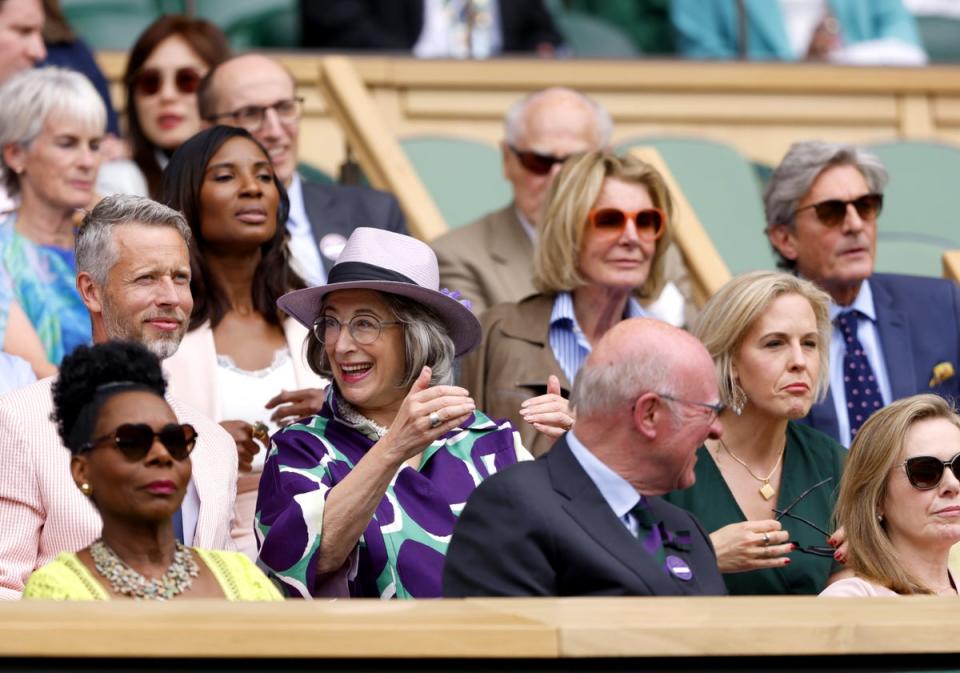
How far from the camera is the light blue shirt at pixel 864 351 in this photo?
6000mm

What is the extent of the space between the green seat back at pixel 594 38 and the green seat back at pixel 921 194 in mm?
1423

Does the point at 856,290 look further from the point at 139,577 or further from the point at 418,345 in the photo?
the point at 139,577

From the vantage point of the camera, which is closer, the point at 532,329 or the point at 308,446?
the point at 308,446

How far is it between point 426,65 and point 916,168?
1.95 m

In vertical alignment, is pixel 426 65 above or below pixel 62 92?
above

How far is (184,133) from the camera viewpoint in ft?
22.8

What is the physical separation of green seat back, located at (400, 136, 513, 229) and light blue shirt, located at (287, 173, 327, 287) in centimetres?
161

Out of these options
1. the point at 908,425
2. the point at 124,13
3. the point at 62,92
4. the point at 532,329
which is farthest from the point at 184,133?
the point at 908,425

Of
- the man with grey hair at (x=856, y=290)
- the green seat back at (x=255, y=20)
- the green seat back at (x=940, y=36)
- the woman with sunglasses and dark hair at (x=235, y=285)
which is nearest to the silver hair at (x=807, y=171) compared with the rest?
the man with grey hair at (x=856, y=290)

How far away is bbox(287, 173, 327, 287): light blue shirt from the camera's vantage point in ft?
21.1

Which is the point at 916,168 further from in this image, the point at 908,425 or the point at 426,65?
the point at 908,425

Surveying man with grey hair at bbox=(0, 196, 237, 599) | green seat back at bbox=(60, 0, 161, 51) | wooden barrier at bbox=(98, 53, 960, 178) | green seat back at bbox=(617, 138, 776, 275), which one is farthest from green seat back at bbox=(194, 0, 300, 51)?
man with grey hair at bbox=(0, 196, 237, 599)

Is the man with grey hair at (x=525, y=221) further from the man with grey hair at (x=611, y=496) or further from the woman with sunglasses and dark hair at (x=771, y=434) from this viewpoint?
the man with grey hair at (x=611, y=496)

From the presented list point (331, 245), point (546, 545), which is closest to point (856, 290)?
point (331, 245)
